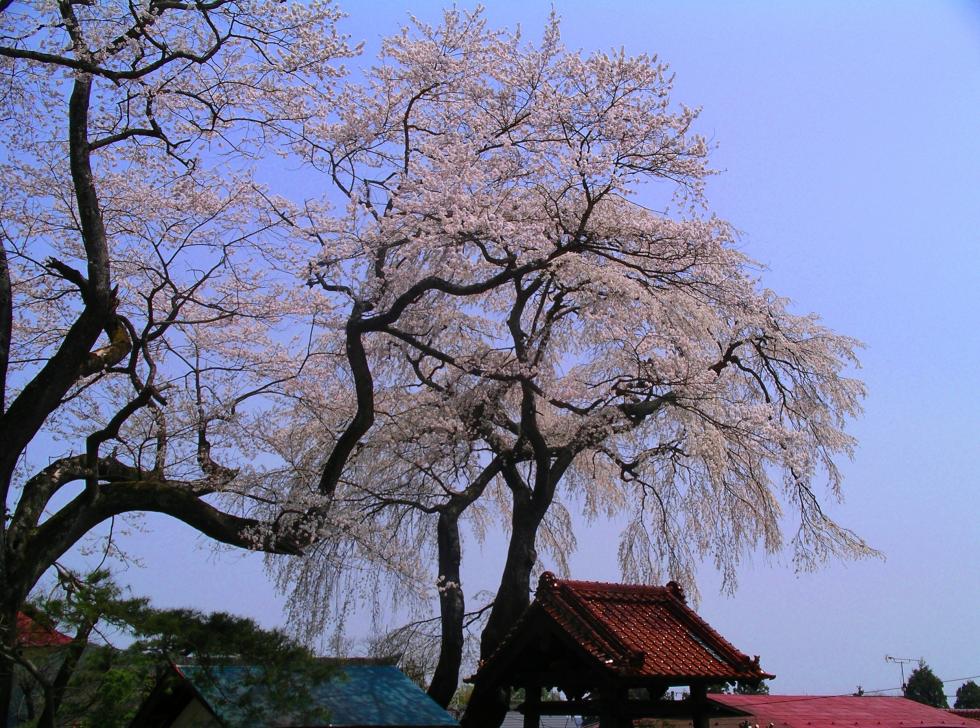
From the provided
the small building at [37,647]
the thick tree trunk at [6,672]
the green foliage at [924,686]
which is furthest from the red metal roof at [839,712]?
the green foliage at [924,686]

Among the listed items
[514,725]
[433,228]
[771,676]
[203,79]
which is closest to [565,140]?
[433,228]

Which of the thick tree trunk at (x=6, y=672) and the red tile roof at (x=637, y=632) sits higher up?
the red tile roof at (x=637, y=632)

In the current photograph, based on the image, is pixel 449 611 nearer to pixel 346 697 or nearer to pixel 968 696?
pixel 346 697

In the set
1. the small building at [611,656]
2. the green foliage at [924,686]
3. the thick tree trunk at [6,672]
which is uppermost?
the green foliage at [924,686]

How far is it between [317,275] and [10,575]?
4809 millimetres

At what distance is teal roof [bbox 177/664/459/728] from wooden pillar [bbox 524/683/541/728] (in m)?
0.72

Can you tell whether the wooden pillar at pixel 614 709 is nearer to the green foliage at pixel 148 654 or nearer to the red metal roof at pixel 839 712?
the green foliage at pixel 148 654

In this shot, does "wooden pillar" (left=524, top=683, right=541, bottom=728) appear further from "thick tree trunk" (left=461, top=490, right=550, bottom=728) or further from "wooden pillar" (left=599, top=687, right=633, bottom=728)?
"thick tree trunk" (left=461, top=490, right=550, bottom=728)

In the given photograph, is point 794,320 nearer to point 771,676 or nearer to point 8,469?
point 771,676

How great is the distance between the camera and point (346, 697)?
8.34m

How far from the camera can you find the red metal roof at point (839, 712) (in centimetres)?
1192

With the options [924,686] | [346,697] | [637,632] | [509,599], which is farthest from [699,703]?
[924,686]

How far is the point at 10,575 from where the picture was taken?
7715 millimetres

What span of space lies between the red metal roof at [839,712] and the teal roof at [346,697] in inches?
196
